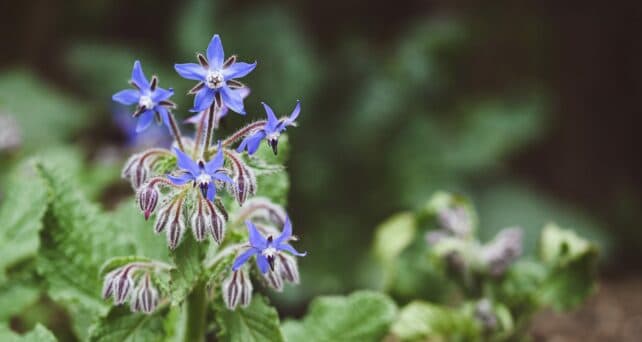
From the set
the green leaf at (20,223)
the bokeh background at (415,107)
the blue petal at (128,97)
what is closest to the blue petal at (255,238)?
the blue petal at (128,97)

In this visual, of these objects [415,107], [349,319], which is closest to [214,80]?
[349,319]

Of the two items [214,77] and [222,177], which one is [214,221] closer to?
[222,177]

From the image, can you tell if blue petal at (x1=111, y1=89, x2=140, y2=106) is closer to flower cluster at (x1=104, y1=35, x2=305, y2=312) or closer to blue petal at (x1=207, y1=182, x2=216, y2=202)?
flower cluster at (x1=104, y1=35, x2=305, y2=312)

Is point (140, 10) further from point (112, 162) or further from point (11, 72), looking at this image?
point (112, 162)

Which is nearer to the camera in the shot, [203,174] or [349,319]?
[203,174]

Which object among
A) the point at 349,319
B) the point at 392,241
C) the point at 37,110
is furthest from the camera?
the point at 37,110

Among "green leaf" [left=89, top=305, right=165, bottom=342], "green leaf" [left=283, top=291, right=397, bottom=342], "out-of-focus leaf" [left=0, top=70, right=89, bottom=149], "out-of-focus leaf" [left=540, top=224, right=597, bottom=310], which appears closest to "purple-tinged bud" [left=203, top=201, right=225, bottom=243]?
"green leaf" [left=89, top=305, right=165, bottom=342]

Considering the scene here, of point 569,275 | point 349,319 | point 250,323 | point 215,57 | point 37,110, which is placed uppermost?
point 37,110
